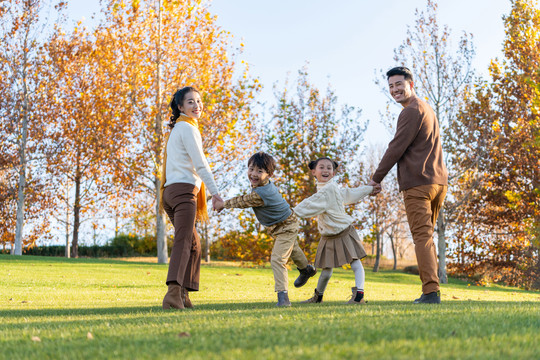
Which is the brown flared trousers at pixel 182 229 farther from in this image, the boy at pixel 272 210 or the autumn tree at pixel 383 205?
the autumn tree at pixel 383 205

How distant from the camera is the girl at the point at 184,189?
542 centimetres

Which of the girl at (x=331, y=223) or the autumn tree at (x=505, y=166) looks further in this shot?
the autumn tree at (x=505, y=166)

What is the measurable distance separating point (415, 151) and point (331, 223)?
141cm

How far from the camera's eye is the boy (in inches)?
235

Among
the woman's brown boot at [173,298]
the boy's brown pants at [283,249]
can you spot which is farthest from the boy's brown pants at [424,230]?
the woman's brown boot at [173,298]

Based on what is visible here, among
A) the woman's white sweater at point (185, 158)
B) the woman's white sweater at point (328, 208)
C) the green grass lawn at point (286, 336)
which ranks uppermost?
the woman's white sweater at point (185, 158)

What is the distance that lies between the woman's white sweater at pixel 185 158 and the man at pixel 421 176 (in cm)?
212

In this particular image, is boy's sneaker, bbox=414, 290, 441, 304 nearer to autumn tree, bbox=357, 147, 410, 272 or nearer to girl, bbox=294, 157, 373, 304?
girl, bbox=294, 157, 373, 304

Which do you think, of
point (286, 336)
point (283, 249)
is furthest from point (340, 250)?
point (286, 336)

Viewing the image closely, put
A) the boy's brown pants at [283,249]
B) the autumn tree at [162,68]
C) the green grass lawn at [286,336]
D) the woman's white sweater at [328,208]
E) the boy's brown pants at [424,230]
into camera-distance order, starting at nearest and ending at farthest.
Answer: the green grass lawn at [286,336], the boy's brown pants at [424,230], the boy's brown pants at [283,249], the woman's white sweater at [328,208], the autumn tree at [162,68]

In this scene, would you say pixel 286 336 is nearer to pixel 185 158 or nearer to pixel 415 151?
pixel 185 158

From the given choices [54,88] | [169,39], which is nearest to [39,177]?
[54,88]

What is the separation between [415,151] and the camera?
588 cm

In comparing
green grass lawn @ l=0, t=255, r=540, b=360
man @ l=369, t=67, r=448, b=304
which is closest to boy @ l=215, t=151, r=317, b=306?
man @ l=369, t=67, r=448, b=304
